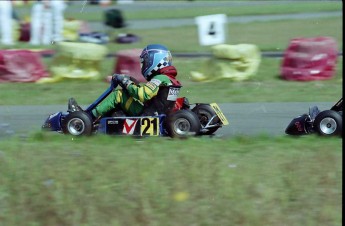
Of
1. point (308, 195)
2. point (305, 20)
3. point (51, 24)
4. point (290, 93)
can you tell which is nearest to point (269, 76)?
point (290, 93)

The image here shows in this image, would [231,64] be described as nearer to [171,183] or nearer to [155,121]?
[155,121]

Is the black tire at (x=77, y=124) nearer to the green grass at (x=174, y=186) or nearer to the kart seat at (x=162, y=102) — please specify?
the kart seat at (x=162, y=102)

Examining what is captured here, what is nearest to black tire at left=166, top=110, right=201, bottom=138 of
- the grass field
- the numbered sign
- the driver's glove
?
the driver's glove

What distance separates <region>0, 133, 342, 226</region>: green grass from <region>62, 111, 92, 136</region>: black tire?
7.87 feet

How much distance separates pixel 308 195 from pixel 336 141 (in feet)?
2.24

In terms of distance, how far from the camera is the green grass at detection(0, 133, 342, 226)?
5.82 meters

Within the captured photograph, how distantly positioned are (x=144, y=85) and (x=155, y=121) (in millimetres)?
407

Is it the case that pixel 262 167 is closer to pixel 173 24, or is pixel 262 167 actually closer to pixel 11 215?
pixel 11 215

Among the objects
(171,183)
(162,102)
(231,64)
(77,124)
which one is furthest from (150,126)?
(231,64)

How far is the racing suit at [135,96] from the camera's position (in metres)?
8.56

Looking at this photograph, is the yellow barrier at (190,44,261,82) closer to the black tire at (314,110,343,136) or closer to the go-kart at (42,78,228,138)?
the go-kart at (42,78,228,138)

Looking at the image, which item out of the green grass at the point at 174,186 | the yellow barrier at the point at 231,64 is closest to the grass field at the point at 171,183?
the green grass at the point at 174,186

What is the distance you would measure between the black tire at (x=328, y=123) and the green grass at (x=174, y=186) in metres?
2.00

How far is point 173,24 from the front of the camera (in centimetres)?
2636
